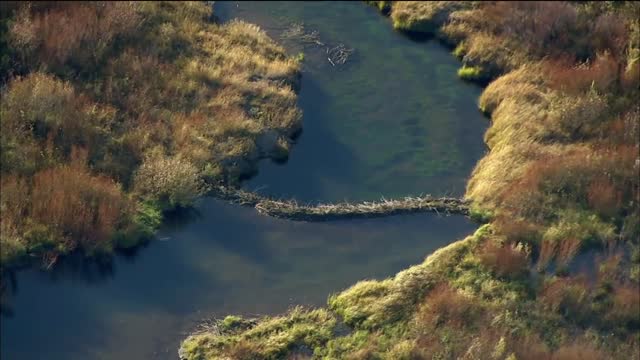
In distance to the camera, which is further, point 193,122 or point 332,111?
point 332,111

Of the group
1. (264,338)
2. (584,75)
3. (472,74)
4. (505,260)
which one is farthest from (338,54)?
(264,338)

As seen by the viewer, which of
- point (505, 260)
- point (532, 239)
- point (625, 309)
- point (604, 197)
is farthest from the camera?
point (604, 197)

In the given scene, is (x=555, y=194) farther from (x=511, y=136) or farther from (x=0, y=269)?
(x=0, y=269)

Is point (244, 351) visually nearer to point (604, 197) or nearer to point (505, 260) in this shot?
point (505, 260)

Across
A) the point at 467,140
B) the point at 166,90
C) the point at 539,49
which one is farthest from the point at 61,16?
the point at 539,49

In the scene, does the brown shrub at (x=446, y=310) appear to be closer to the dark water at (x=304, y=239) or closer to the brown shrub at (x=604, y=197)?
the dark water at (x=304, y=239)
